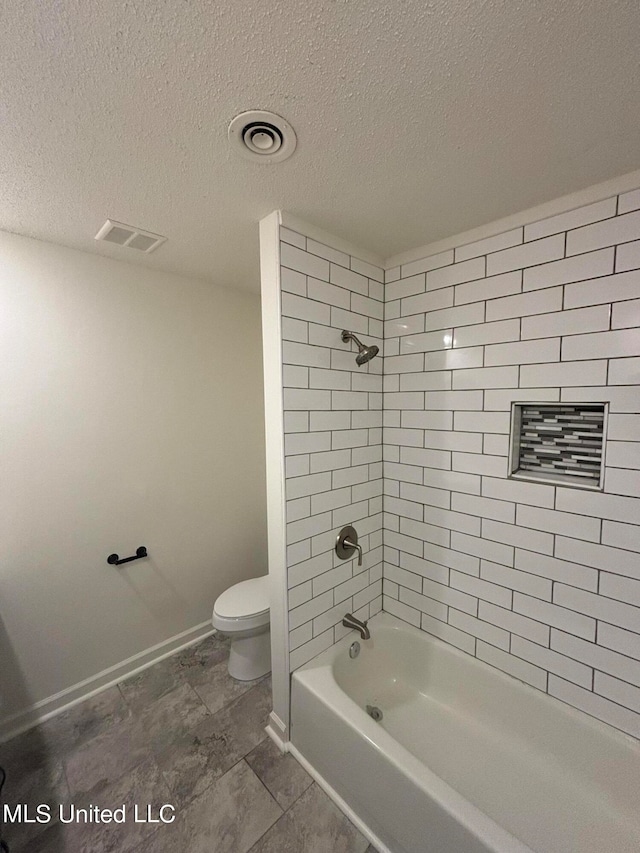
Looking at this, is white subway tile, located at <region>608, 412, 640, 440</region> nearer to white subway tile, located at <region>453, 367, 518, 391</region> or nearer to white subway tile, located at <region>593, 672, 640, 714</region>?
white subway tile, located at <region>453, 367, 518, 391</region>

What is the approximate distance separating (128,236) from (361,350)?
117 cm

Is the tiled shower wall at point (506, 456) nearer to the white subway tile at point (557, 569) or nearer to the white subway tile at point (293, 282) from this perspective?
the white subway tile at point (557, 569)

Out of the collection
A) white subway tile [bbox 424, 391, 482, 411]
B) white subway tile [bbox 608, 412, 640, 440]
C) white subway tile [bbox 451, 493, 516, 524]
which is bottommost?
white subway tile [bbox 451, 493, 516, 524]

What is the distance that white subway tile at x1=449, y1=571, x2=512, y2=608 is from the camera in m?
1.41

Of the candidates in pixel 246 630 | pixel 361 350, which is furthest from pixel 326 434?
pixel 246 630

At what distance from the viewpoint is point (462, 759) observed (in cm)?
136

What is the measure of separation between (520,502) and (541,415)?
0.37 meters

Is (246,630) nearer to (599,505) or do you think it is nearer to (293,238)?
(599,505)

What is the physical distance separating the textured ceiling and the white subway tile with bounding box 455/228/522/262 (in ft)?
0.28

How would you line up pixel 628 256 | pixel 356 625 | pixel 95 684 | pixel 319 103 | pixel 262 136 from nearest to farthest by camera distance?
pixel 319 103, pixel 262 136, pixel 628 256, pixel 356 625, pixel 95 684

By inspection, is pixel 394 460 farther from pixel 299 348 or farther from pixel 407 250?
pixel 407 250

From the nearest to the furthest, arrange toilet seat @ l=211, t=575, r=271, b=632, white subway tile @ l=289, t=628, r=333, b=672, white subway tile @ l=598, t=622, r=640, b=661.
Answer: white subway tile @ l=598, t=622, r=640, b=661
white subway tile @ l=289, t=628, r=333, b=672
toilet seat @ l=211, t=575, r=271, b=632

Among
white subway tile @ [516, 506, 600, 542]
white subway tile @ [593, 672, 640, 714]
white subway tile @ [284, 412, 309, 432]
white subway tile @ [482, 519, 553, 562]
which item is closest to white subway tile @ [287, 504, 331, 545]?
white subway tile @ [284, 412, 309, 432]

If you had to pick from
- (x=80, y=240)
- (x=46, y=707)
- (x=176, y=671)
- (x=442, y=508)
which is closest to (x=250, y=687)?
(x=176, y=671)
